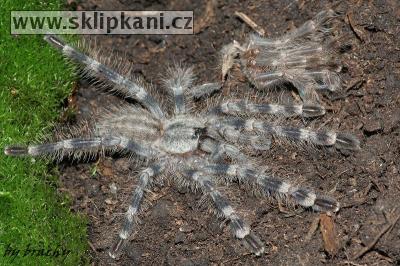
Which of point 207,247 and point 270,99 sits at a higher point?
point 270,99

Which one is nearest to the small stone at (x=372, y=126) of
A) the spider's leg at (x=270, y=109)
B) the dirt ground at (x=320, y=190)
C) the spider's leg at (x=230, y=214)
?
the dirt ground at (x=320, y=190)

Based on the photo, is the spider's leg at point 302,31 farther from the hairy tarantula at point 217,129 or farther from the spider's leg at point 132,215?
the spider's leg at point 132,215

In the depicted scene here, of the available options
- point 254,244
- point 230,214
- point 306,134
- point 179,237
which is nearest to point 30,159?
point 179,237

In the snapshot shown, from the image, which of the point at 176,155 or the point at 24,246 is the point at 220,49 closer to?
the point at 176,155

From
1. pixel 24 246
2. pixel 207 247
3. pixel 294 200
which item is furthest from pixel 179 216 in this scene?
pixel 24 246

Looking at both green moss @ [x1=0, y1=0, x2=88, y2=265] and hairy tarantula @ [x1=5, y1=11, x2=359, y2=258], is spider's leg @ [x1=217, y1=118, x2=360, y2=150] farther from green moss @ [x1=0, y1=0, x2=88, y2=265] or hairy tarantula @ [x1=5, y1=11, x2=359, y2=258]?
green moss @ [x1=0, y1=0, x2=88, y2=265]

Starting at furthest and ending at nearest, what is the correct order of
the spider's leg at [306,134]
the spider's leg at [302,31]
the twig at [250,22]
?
1. the twig at [250,22]
2. the spider's leg at [302,31]
3. the spider's leg at [306,134]
